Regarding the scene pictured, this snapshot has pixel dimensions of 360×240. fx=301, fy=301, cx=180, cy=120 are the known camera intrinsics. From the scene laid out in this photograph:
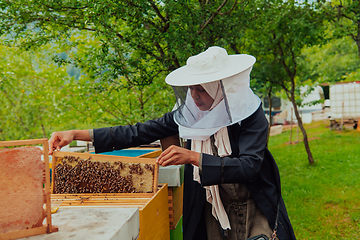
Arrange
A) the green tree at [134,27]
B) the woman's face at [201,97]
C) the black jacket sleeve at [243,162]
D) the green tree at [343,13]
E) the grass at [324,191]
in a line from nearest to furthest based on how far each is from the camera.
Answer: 1. the black jacket sleeve at [243,162]
2. the woman's face at [201,97]
3. the green tree at [134,27]
4. the grass at [324,191]
5. the green tree at [343,13]

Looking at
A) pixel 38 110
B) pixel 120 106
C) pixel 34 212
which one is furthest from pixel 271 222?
pixel 38 110

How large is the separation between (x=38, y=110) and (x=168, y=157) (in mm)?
8722

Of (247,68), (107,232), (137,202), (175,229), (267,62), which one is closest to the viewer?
(107,232)

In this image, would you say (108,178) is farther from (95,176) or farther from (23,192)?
(23,192)

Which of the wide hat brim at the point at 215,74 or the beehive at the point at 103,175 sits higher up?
the wide hat brim at the point at 215,74

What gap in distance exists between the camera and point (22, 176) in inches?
37.8

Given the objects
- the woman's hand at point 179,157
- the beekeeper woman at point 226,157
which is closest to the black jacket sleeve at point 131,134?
the beekeeper woman at point 226,157

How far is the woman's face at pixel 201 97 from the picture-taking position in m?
1.64

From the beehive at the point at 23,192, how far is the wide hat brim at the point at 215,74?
0.82 meters

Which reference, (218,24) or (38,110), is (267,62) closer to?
(218,24)

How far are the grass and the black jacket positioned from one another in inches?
124

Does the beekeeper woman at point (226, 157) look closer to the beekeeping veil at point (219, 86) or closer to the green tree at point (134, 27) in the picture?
the beekeeping veil at point (219, 86)

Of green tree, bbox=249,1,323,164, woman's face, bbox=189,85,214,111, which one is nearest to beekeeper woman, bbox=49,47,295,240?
woman's face, bbox=189,85,214,111

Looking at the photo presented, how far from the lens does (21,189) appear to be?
96 centimetres
